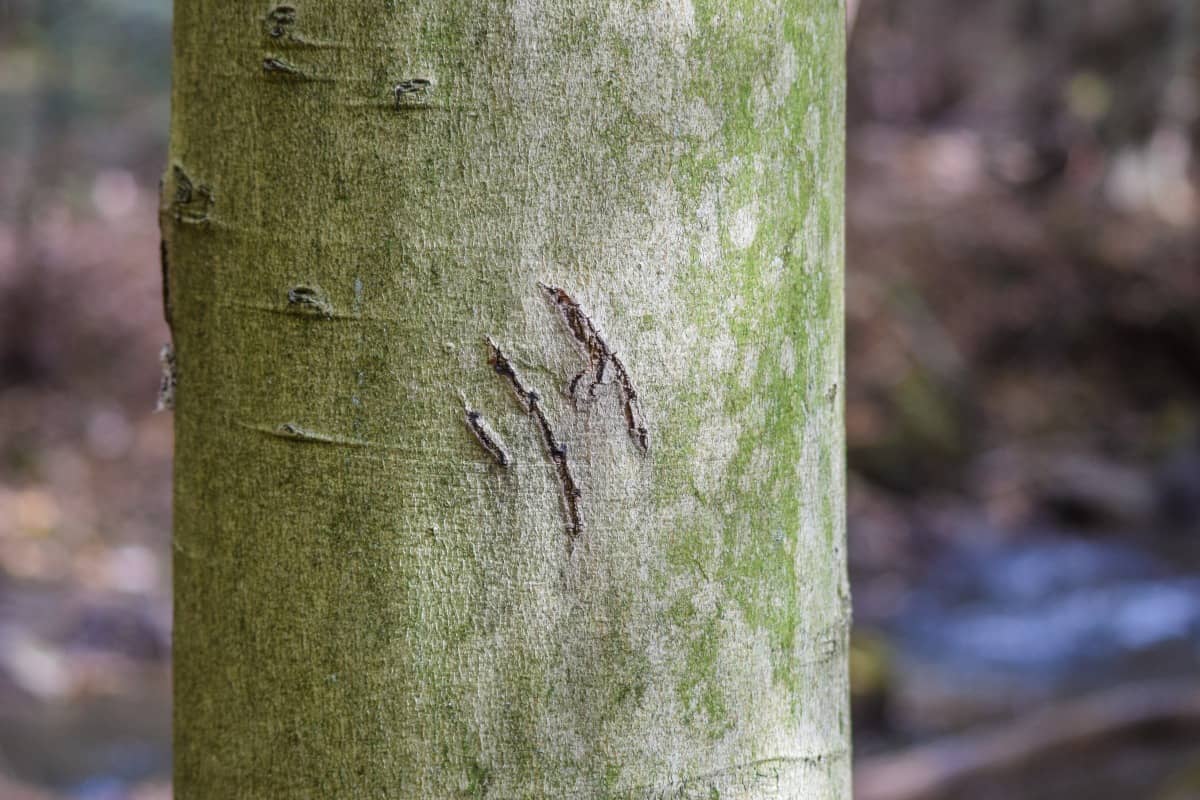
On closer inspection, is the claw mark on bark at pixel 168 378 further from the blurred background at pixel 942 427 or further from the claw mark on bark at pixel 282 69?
the blurred background at pixel 942 427

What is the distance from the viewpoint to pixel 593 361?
694 mm

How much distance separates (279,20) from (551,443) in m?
0.29

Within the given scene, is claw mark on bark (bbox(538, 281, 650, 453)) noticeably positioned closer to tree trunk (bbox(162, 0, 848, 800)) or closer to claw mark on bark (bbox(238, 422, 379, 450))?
tree trunk (bbox(162, 0, 848, 800))

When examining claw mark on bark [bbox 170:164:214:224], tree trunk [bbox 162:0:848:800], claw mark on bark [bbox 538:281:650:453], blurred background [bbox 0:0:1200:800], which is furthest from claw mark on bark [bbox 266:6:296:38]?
blurred background [bbox 0:0:1200:800]

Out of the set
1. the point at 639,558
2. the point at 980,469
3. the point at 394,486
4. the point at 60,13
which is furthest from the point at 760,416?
the point at 60,13

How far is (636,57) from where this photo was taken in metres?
0.68

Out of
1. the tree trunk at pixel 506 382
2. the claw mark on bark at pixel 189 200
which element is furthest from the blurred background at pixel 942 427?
the claw mark on bark at pixel 189 200

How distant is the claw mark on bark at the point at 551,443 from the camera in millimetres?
689

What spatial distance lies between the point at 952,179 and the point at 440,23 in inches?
483

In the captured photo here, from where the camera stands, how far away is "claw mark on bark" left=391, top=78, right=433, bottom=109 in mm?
673

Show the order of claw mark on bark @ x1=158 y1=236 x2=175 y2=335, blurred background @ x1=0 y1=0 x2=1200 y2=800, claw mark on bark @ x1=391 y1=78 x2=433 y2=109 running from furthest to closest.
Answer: blurred background @ x1=0 y1=0 x2=1200 y2=800
claw mark on bark @ x1=158 y1=236 x2=175 y2=335
claw mark on bark @ x1=391 y1=78 x2=433 y2=109

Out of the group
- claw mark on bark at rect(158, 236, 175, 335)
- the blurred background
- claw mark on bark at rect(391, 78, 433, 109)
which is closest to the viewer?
claw mark on bark at rect(391, 78, 433, 109)

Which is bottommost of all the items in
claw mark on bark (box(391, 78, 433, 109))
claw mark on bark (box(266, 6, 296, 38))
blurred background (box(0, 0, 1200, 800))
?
blurred background (box(0, 0, 1200, 800))

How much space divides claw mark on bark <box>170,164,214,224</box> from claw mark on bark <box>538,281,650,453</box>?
23 centimetres
